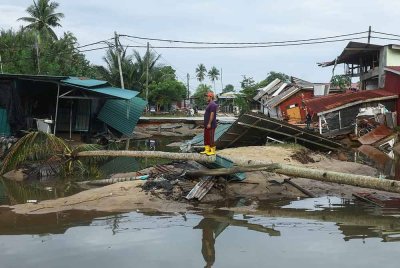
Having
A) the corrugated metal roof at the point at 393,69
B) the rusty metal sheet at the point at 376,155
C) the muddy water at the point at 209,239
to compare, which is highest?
the corrugated metal roof at the point at 393,69

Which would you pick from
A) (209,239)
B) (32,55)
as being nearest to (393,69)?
(209,239)

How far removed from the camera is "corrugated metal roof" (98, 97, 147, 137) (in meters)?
25.5

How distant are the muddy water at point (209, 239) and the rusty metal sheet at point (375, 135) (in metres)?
16.8

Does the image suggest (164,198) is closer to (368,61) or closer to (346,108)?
(346,108)

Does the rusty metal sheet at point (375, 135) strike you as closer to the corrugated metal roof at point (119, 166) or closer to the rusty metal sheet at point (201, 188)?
the corrugated metal roof at point (119, 166)

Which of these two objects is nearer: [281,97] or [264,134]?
[264,134]

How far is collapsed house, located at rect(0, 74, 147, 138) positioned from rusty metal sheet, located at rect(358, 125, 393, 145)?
1285cm

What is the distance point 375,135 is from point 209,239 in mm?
20205

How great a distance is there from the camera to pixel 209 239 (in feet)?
22.5

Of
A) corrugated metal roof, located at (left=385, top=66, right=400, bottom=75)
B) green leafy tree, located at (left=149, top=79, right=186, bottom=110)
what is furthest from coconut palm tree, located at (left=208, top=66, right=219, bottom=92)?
corrugated metal roof, located at (left=385, top=66, right=400, bottom=75)

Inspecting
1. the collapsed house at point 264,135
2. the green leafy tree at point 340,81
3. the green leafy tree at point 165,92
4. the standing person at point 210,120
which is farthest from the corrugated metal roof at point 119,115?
the green leafy tree at point 165,92

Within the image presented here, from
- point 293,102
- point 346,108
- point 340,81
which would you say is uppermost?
point 340,81

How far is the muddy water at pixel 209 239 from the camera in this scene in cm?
582

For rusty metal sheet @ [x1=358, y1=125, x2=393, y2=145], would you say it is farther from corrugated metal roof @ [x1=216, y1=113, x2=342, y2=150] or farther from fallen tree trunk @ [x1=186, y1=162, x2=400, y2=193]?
fallen tree trunk @ [x1=186, y1=162, x2=400, y2=193]
